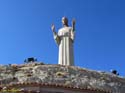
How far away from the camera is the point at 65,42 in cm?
3036

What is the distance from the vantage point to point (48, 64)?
78.3 feet

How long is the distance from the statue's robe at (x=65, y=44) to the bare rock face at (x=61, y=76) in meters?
5.62

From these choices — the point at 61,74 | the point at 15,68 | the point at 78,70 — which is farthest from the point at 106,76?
the point at 15,68

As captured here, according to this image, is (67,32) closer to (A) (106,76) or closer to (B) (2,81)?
(A) (106,76)

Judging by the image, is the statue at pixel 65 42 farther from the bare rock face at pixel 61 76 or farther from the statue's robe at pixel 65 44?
the bare rock face at pixel 61 76

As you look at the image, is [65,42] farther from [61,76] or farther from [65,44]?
[61,76]

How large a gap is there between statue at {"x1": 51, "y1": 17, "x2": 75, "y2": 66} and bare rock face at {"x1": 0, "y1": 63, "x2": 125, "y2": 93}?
223 inches

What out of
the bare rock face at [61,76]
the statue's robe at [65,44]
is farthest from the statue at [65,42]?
the bare rock face at [61,76]

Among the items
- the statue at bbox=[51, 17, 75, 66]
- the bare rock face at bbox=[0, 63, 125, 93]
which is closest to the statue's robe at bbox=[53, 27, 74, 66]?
the statue at bbox=[51, 17, 75, 66]

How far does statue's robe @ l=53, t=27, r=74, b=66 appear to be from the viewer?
97.3ft

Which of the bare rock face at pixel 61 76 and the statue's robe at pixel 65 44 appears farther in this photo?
the statue's robe at pixel 65 44

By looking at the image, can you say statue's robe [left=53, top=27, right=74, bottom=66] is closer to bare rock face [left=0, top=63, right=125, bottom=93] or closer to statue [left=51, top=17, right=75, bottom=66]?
statue [left=51, top=17, right=75, bottom=66]

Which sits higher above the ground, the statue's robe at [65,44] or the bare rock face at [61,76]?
the statue's robe at [65,44]

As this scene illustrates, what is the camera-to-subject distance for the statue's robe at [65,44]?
97.3 feet
